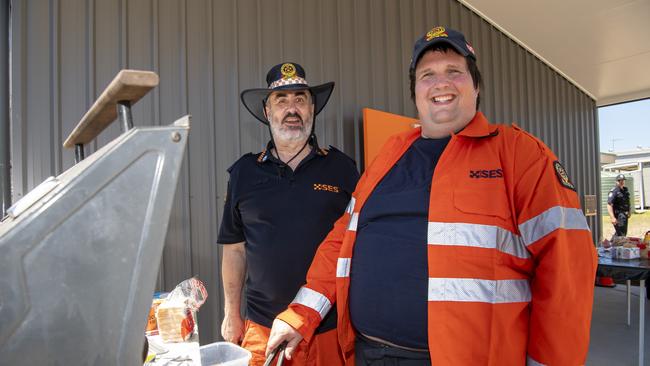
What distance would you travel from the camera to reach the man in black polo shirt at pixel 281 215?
1.91 metres

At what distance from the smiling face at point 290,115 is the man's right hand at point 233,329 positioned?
3.20 feet

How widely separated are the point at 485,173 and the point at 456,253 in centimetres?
26

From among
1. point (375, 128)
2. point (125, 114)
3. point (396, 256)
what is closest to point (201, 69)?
point (375, 128)

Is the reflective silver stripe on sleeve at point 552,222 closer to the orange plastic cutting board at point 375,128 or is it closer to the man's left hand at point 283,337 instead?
the man's left hand at point 283,337

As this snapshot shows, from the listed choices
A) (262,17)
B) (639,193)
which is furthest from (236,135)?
(639,193)

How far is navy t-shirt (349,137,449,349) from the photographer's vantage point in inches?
50.9

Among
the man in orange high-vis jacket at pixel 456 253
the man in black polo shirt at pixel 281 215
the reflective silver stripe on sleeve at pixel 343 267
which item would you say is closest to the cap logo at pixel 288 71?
the man in black polo shirt at pixel 281 215

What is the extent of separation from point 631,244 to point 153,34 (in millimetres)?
5099

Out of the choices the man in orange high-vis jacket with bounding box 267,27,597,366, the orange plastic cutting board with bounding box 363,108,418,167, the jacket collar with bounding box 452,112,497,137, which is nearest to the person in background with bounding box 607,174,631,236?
the orange plastic cutting board with bounding box 363,108,418,167

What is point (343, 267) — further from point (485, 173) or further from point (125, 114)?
point (125, 114)

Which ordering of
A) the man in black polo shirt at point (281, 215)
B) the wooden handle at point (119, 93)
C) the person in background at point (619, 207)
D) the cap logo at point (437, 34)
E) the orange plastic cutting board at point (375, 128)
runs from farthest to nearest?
the person in background at point (619, 207)
the orange plastic cutting board at point (375, 128)
the man in black polo shirt at point (281, 215)
the cap logo at point (437, 34)
the wooden handle at point (119, 93)

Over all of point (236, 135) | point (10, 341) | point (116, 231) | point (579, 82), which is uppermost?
point (579, 82)

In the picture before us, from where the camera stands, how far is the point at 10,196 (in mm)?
2129

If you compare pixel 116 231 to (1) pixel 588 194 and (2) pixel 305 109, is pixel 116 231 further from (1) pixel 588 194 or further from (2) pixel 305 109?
(1) pixel 588 194
